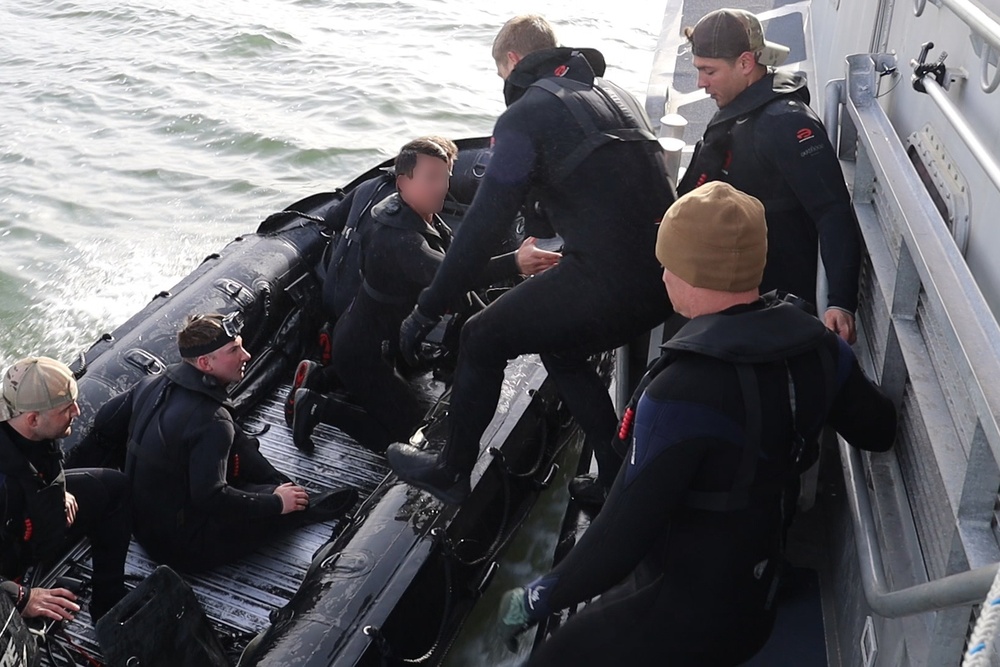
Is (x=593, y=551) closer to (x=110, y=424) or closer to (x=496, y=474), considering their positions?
(x=496, y=474)

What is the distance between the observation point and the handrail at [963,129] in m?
1.65

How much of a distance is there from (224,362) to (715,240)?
199 cm

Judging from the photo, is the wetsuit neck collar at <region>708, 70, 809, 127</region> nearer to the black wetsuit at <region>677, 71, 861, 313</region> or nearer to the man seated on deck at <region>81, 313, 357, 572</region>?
the black wetsuit at <region>677, 71, 861, 313</region>

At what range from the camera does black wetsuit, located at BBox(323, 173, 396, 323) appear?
4.13 meters

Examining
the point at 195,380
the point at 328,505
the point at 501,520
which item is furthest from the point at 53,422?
the point at 501,520

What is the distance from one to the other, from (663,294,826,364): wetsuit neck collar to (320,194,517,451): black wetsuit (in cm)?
165

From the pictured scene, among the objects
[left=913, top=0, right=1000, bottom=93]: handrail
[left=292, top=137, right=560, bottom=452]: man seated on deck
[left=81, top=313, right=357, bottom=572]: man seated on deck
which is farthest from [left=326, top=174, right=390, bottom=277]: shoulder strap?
[left=913, top=0, right=1000, bottom=93]: handrail

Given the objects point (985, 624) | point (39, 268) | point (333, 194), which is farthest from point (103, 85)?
point (985, 624)

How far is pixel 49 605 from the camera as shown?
3.00m

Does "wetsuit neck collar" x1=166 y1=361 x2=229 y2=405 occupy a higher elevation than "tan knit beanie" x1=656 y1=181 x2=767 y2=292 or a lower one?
lower

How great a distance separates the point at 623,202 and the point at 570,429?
1879 mm

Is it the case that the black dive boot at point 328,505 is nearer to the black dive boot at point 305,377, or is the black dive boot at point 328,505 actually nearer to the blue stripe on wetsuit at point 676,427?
the black dive boot at point 305,377

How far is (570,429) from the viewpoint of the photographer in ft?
14.6

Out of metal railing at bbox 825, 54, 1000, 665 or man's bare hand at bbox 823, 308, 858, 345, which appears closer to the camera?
metal railing at bbox 825, 54, 1000, 665
